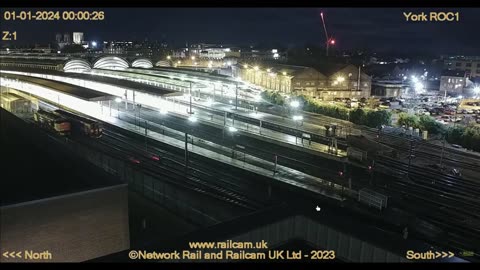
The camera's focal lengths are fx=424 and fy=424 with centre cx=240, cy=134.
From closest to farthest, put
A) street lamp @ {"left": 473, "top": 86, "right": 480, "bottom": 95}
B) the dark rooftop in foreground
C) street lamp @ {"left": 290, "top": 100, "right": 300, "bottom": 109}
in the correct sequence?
1. the dark rooftop in foreground
2. street lamp @ {"left": 290, "top": 100, "right": 300, "bottom": 109}
3. street lamp @ {"left": 473, "top": 86, "right": 480, "bottom": 95}

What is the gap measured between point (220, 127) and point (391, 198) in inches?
414

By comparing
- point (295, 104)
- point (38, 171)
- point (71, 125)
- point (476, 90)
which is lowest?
point (71, 125)

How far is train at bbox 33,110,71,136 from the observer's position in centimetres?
2014

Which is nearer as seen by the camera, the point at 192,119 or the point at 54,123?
the point at 54,123

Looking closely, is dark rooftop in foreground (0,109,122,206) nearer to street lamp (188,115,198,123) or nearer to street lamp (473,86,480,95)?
street lamp (188,115,198,123)

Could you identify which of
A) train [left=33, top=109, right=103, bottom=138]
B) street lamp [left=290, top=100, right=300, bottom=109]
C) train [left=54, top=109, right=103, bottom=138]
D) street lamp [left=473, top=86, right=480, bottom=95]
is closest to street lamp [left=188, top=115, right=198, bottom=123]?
train [left=33, top=109, right=103, bottom=138]

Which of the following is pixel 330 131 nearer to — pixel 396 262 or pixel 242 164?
pixel 242 164

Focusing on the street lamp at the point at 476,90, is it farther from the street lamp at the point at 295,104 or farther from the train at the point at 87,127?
the train at the point at 87,127

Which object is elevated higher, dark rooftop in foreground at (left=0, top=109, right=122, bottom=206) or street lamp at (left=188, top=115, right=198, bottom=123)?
dark rooftop in foreground at (left=0, top=109, right=122, bottom=206)

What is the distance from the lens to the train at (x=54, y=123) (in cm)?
2014

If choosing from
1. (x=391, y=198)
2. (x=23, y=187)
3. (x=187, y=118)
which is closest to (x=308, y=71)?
(x=187, y=118)

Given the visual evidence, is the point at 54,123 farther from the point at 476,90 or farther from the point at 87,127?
the point at 476,90

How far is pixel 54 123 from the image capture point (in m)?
20.5

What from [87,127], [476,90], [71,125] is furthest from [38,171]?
[476,90]
